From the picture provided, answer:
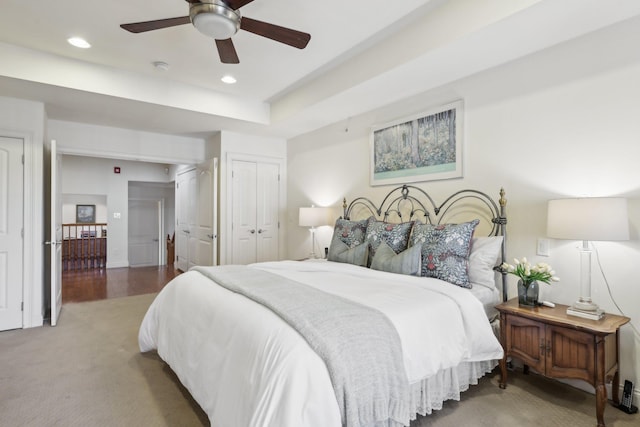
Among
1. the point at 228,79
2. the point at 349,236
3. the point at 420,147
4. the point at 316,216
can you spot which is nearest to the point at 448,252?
the point at 349,236

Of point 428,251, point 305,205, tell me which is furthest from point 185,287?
point 305,205

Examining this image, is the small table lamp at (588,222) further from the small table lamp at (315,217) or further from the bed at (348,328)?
Result: the small table lamp at (315,217)

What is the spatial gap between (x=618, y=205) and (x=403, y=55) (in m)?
1.79

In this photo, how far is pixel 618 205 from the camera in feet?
6.29

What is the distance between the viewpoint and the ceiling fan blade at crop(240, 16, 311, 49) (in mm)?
2038

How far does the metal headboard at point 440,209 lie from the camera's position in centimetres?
271

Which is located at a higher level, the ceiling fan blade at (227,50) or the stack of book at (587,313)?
the ceiling fan blade at (227,50)

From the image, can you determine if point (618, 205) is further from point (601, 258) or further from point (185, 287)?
point (185, 287)

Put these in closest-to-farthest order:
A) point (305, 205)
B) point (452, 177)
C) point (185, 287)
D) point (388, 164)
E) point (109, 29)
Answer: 1. point (185, 287)
2. point (109, 29)
3. point (452, 177)
4. point (388, 164)
5. point (305, 205)

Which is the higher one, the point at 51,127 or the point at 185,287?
the point at 51,127

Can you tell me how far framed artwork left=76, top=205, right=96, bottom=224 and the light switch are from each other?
865cm

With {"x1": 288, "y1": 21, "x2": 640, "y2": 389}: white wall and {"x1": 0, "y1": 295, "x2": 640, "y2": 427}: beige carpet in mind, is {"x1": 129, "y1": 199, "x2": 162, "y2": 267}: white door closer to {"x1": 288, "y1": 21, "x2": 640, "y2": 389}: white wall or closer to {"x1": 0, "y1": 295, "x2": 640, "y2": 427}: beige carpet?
{"x1": 0, "y1": 295, "x2": 640, "y2": 427}: beige carpet

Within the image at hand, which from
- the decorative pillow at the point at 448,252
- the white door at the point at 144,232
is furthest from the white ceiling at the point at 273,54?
the white door at the point at 144,232

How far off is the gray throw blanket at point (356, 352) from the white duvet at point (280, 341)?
5cm
